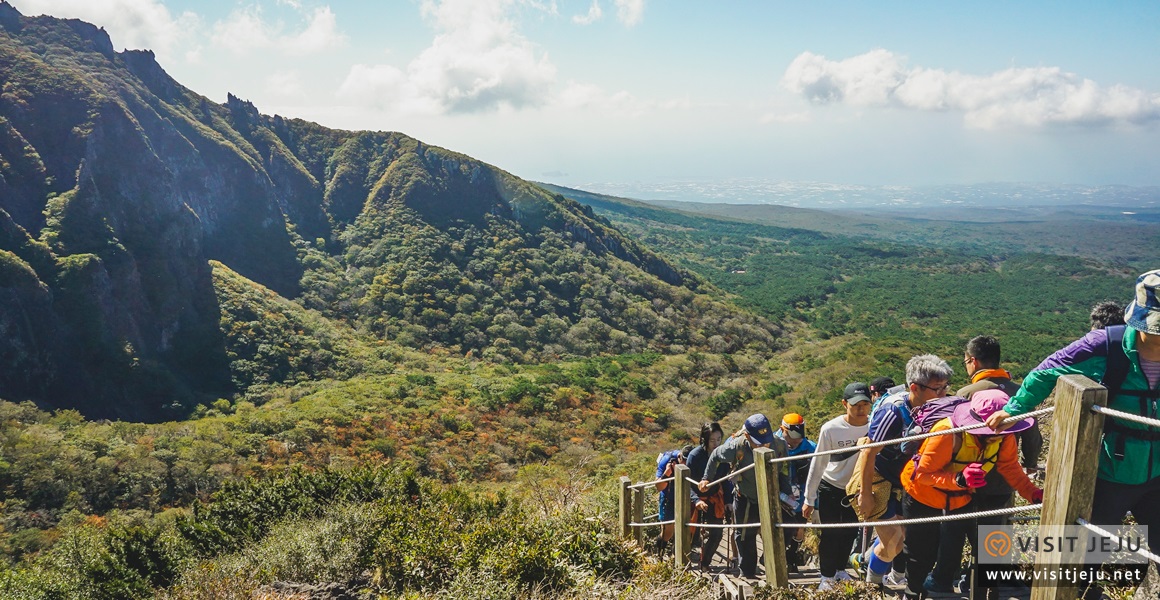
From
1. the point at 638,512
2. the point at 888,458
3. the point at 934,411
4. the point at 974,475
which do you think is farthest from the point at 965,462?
the point at 638,512

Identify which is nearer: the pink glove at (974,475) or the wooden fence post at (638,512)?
the pink glove at (974,475)

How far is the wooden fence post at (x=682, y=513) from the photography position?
486 cm

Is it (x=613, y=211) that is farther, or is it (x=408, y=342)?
(x=613, y=211)

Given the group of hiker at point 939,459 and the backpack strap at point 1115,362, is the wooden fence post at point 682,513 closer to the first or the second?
the group of hiker at point 939,459

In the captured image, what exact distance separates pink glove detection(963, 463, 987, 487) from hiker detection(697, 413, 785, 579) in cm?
147

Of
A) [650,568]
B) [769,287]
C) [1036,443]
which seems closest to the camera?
[1036,443]

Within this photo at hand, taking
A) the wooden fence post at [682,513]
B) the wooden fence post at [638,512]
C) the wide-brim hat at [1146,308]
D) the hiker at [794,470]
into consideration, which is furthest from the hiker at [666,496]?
the wide-brim hat at [1146,308]

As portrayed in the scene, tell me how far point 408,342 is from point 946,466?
153 ft

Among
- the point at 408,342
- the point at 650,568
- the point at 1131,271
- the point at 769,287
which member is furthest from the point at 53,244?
the point at 1131,271

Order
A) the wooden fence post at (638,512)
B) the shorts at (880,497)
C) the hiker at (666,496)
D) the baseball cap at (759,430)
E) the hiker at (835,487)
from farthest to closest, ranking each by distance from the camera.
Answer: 1. the wooden fence post at (638,512)
2. the hiker at (666,496)
3. the baseball cap at (759,430)
4. the hiker at (835,487)
5. the shorts at (880,497)

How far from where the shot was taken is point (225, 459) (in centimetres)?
2302

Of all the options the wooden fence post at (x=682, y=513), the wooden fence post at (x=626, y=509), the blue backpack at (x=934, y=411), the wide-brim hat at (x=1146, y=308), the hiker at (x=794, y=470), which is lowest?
the wooden fence post at (x=626, y=509)

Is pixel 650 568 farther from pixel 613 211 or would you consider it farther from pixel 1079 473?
pixel 613 211

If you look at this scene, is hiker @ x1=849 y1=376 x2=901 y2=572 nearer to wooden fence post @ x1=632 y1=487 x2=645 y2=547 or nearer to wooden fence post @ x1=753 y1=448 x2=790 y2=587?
wooden fence post @ x1=753 y1=448 x2=790 y2=587
